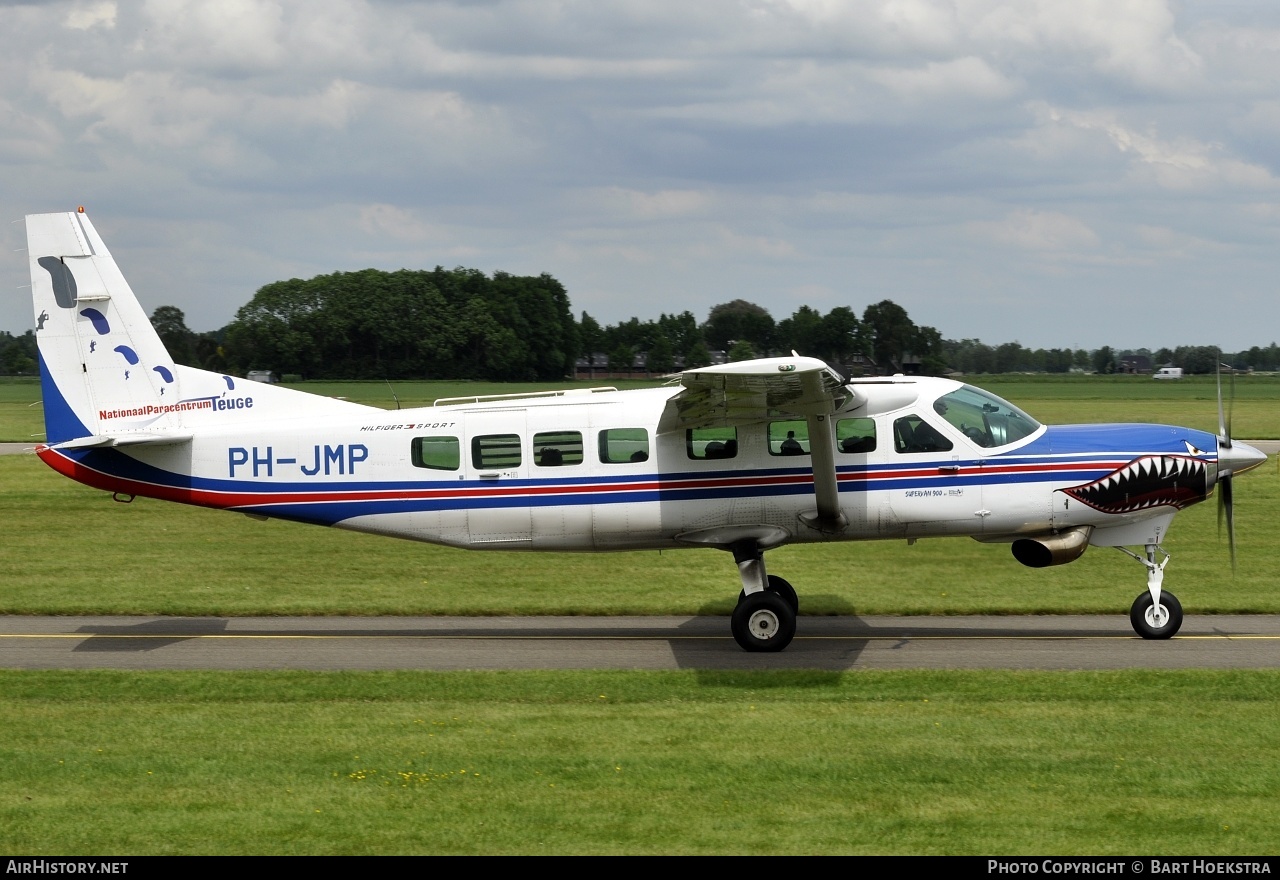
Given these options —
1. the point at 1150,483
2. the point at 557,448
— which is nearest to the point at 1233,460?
the point at 1150,483

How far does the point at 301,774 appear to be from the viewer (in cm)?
928

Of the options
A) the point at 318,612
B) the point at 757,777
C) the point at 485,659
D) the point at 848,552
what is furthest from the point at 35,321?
the point at 848,552

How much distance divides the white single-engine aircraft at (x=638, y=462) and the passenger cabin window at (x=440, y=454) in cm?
2

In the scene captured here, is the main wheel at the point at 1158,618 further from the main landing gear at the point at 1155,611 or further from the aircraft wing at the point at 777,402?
the aircraft wing at the point at 777,402

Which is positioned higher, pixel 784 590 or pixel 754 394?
pixel 754 394

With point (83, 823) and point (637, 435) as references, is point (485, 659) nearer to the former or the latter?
point (637, 435)

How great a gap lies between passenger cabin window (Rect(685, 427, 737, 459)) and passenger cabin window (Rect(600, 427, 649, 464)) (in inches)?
19.0

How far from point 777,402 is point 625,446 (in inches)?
74.3

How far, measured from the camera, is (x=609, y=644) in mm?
14602

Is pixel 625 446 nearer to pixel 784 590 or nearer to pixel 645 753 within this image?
pixel 784 590

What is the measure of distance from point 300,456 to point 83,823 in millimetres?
7099

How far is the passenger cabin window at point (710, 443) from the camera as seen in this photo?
46.8 feet

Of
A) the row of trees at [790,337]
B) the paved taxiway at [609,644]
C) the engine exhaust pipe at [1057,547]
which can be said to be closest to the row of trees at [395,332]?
the row of trees at [790,337]

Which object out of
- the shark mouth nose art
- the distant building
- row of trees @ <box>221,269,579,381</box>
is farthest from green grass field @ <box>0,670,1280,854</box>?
the distant building
